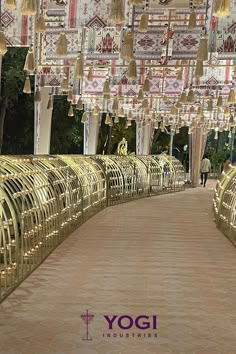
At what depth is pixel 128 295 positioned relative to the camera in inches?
211

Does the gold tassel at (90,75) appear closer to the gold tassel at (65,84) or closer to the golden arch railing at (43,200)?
the gold tassel at (65,84)

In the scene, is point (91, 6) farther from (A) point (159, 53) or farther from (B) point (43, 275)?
(B) point (43, 275)

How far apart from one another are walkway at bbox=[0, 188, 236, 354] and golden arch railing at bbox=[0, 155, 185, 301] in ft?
0.67

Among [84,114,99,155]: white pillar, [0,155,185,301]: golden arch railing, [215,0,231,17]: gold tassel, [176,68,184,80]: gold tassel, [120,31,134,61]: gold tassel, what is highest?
[176,68,184,80]: gold tassel

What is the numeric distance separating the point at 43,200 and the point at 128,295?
2.22 metres

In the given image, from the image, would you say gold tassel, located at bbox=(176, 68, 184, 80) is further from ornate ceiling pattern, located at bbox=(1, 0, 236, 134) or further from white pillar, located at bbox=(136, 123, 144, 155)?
white pillar, located at bbox=(136, 123, 144, 155)

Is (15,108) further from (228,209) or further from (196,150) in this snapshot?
(228,209)

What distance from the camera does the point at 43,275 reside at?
20.3 ft

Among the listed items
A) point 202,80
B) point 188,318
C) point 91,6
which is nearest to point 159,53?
point 91,6

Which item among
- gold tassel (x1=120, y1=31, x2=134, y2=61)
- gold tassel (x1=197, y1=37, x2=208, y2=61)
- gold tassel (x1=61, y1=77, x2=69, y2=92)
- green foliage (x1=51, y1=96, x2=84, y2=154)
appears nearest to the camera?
gold tassel (x1=120, y1=31, x2=134, y2=61)

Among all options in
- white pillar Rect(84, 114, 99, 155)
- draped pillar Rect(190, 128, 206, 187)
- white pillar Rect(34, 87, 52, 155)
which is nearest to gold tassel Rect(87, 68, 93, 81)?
white pillar Rect(34, 87, 52, 155)

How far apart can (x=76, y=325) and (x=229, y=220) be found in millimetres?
5314

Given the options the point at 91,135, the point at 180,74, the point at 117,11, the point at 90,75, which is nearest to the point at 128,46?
the point at 117,11

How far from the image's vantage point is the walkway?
408cm
